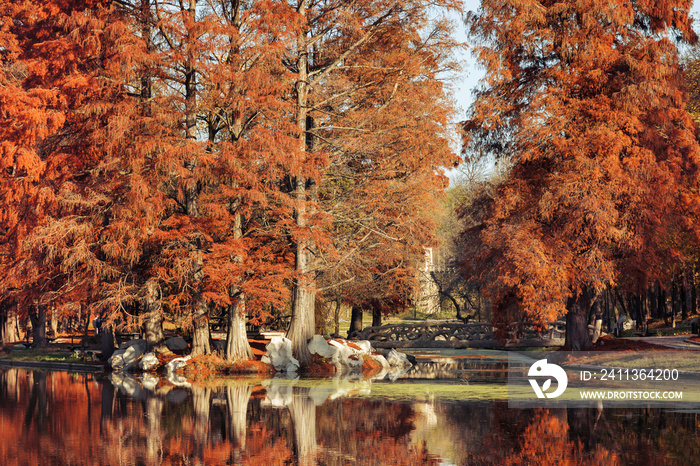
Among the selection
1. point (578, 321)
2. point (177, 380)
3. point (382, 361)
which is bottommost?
point (177, 380)

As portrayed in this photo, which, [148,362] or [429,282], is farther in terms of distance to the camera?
[429,282]

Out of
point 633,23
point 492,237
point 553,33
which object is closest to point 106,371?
point 492,237

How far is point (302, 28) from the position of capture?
98.6ft

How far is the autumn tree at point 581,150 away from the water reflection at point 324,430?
327 inches

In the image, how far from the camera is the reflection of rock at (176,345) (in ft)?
98.1

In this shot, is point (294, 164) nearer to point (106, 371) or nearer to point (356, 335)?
point (106, 371)

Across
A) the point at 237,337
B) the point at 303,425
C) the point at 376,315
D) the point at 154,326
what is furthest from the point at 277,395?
the point at 376,315

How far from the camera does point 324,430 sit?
493 inches

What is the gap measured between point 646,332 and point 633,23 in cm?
2036

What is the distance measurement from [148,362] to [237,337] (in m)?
3.41

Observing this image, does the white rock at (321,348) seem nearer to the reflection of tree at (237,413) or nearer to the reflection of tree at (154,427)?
the reflection of tree at (237,413)

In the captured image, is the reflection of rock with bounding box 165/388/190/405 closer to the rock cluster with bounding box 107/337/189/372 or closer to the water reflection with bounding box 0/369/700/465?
the water reflection with bounding box 0/369/700/465

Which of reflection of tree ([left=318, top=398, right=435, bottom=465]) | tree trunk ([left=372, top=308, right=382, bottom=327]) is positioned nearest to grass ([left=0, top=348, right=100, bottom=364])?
tree trunk ([left=372, top=308, right=382, bottom=327])

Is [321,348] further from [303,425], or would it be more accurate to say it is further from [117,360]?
[303,425]
